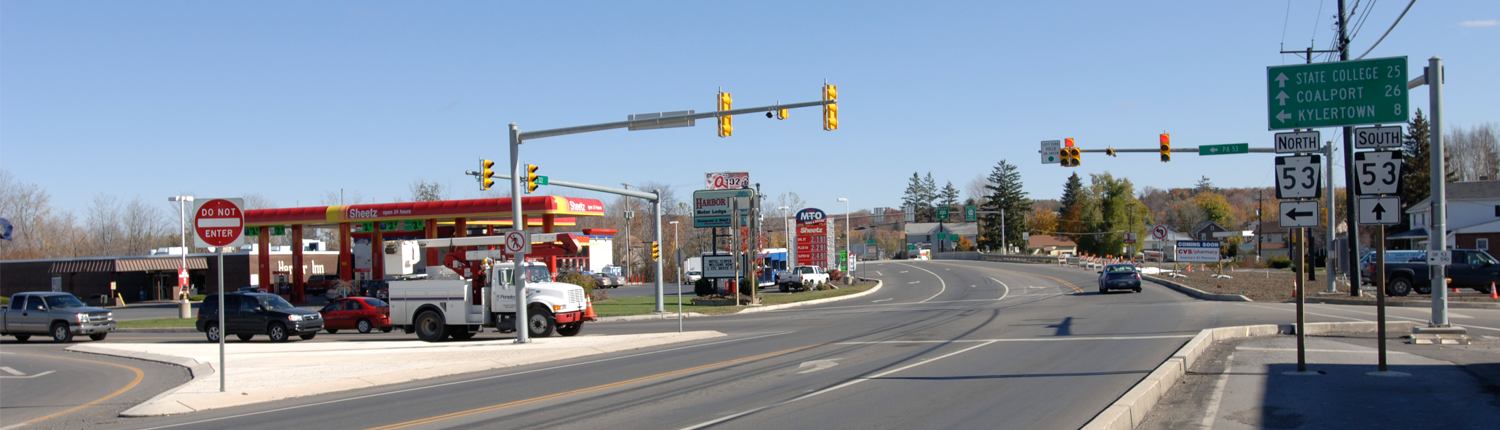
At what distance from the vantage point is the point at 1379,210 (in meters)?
13.2

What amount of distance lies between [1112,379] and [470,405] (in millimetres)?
8365

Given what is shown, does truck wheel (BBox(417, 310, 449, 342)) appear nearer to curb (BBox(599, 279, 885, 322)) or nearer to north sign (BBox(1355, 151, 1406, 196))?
curb (BBox(599, 279, 885, 322))

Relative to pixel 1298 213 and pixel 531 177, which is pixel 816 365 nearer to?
pixel 1298 213

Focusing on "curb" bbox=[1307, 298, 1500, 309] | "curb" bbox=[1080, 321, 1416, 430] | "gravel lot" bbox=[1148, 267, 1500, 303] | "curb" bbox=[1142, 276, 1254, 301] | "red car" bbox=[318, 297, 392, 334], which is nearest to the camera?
"curb" bbox=[1080, 321, 1416, 430]

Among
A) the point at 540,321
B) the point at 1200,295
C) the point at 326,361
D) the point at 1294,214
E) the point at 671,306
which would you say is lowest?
the point at 671,306

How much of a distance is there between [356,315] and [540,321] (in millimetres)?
9258

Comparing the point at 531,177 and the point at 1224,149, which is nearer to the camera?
the point at 531,177

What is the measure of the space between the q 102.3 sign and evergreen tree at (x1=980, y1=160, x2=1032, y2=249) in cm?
12803

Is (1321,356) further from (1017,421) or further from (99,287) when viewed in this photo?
(99,287)

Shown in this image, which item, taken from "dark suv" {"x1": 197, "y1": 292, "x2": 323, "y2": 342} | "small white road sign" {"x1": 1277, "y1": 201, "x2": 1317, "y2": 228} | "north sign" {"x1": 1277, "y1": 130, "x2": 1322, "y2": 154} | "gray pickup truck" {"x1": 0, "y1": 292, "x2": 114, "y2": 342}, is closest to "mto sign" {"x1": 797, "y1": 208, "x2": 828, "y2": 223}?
"dark suv" {"x1": 197, "y1": 292, "x2": 323, "y2": 342}

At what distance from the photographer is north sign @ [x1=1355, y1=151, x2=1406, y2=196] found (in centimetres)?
1291

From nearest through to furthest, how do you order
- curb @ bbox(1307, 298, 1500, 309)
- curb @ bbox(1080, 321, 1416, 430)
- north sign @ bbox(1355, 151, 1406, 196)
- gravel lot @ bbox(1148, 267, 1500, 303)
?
curb @ bbox(1080, 321, 1416, 430)
north sign @ bbox(1355, 151, 1406, 196)
curb @ bbox(1307, 298, 1500, 309)
gravel lot @ bbox(1148, 267, 1500, 303)

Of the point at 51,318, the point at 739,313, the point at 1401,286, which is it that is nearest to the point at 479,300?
the point at 739,313

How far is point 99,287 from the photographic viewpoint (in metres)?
63.2
